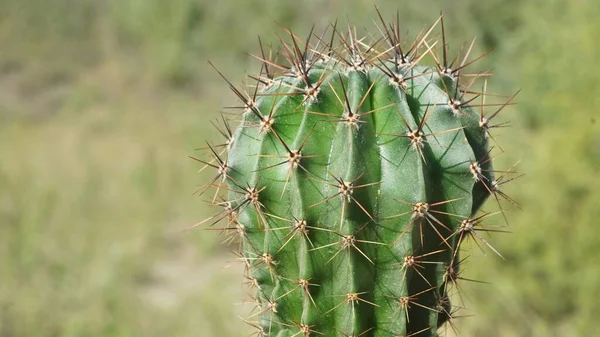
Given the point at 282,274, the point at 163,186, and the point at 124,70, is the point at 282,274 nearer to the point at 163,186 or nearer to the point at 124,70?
the point at 163,186

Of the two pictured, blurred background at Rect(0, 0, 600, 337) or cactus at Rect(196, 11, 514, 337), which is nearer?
cactus at Rect(196, 11, 514, 337)

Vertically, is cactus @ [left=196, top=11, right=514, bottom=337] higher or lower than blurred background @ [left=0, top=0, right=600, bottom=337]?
lower

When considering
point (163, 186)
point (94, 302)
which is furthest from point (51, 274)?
point (163, 186)

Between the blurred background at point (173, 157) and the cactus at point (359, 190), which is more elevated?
the blurred background at point (173, 157)

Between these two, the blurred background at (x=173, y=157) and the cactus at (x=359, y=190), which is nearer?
the cactus at (x=359, y=190)
